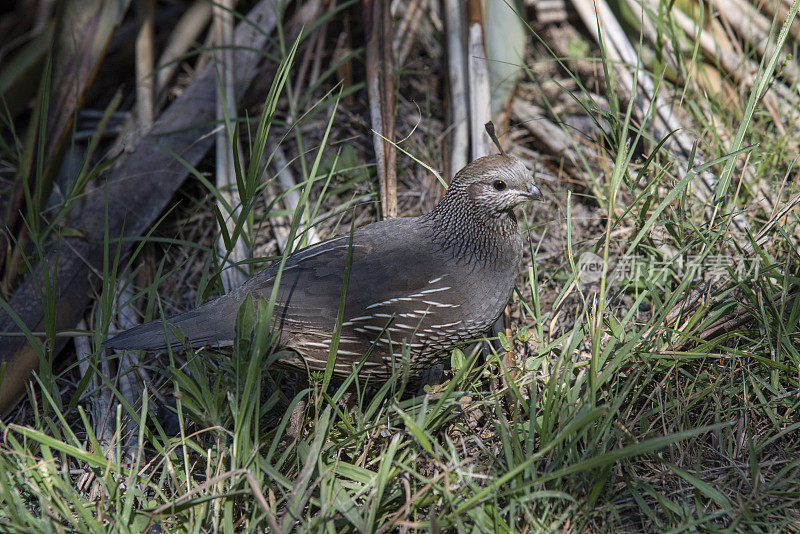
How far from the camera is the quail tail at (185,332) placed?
2.52m

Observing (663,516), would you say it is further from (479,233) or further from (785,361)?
(479,233)

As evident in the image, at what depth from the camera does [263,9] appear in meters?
4.10

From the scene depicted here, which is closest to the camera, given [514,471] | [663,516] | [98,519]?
[514,471]

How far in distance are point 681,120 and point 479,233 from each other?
1536 millimetres

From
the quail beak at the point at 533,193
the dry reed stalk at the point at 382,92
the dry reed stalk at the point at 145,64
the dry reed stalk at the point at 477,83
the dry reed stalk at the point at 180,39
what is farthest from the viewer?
the dry reed stalk at the point at 180,39

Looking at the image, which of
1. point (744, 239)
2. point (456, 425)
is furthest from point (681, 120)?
point (456, 425)

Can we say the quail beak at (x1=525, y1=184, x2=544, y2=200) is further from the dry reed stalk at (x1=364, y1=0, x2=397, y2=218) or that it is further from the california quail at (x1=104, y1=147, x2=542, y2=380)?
the dry reed stalk at (x1=364, y1=0, x2=397, y2=218)

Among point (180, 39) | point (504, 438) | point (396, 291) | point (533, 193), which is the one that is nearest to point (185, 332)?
point (396, 291)

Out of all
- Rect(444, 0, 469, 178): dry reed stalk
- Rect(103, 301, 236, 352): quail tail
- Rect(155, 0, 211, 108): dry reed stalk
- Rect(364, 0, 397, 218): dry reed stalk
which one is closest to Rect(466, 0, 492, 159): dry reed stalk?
Rect(444, 0, 469, 178): dry reed stalk

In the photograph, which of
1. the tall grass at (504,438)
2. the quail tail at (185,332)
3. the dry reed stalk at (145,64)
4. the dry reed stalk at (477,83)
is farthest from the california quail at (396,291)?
the dry reed stalk at (145,64)

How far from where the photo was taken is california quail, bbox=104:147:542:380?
8.52ft

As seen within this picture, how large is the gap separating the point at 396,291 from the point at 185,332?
0.79m

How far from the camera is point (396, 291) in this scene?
8.66 feet

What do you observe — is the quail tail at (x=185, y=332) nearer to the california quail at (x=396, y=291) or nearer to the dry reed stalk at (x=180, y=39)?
the california quail at (x=396, y=291)
